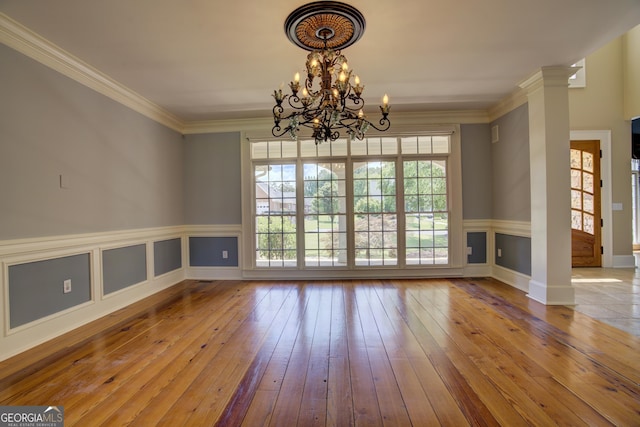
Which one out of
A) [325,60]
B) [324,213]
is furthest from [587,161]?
[325,60]

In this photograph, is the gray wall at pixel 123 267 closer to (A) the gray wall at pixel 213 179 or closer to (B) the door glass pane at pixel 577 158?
(A) the gray wall at pixel 213 179

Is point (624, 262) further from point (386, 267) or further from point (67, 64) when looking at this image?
point (67, 64)

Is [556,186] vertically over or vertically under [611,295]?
over

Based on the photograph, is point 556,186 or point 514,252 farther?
point 514,252

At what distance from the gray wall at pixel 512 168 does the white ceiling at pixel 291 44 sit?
545mm

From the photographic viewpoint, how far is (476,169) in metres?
4.76

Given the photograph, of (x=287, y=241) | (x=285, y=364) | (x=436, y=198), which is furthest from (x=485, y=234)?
(x=285, y=364)

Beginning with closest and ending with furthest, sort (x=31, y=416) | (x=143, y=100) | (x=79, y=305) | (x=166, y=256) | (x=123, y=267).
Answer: (x=31, y=416) → (x=79, y=305) → (x=123, y=267) → (x=143, y=100) → (x=166, y=256)

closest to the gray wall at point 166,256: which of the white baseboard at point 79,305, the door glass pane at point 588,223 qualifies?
the white baseboard at point 79,305

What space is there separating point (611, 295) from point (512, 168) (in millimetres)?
1994

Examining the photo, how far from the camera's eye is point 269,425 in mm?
1545

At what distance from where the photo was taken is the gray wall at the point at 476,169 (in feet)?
15.6

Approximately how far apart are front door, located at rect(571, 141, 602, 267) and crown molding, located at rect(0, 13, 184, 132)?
735 cm

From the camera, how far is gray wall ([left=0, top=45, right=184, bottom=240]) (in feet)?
7.88
